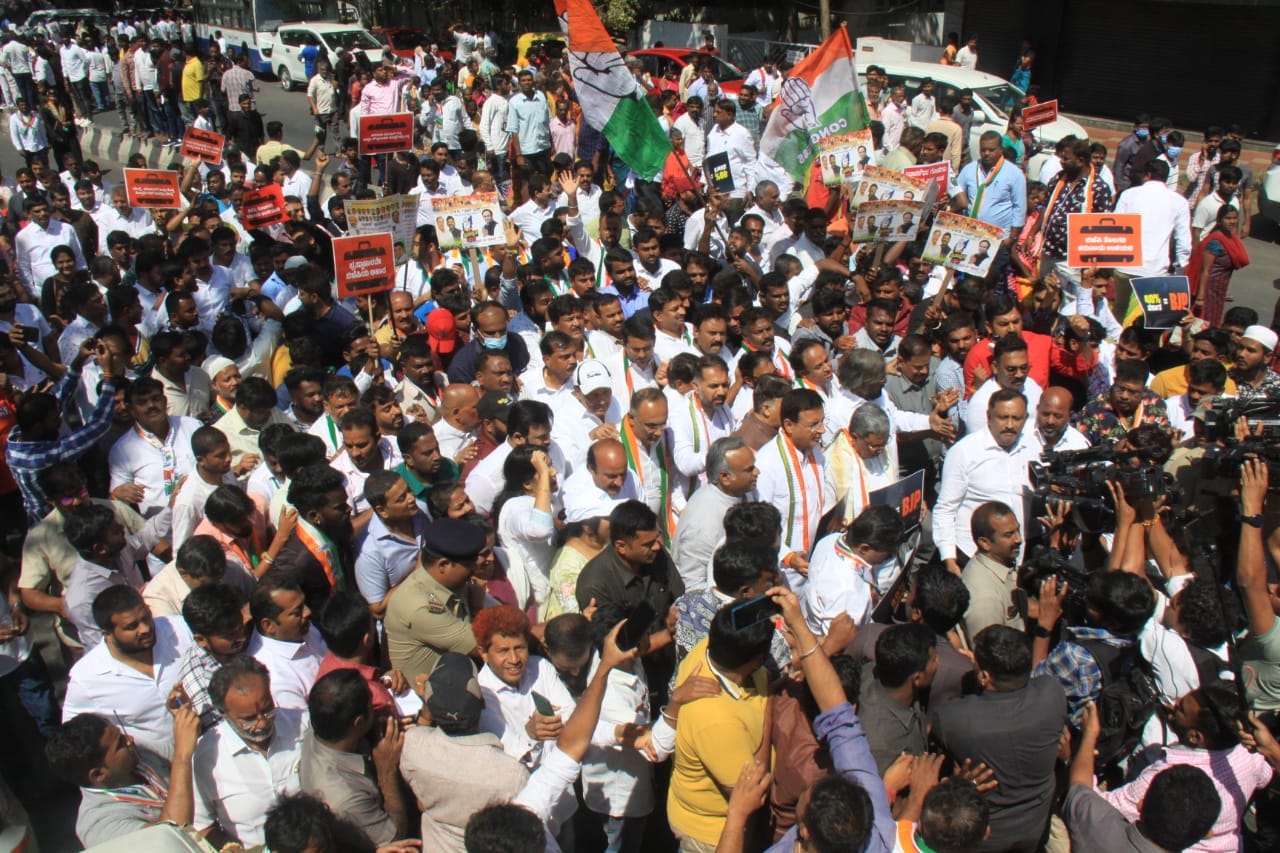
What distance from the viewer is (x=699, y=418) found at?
19.2 ft

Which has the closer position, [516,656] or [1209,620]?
[516,656]

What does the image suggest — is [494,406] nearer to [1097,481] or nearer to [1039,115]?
[1097,481]

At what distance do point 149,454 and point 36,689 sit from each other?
1.34 m

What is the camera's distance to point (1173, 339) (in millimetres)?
7535

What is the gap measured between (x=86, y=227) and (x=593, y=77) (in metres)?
5.42

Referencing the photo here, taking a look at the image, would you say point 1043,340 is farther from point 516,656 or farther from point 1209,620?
point 516,656

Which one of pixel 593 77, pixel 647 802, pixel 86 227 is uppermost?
pixel 593 77

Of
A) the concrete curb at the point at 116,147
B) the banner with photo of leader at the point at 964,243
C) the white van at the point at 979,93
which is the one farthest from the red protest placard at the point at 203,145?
the white van at the point at 979,93

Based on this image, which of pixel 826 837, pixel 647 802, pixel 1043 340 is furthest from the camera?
pixel 1043 340

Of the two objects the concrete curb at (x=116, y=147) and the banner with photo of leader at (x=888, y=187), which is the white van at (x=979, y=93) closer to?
the banner with photo of leader at (x=888, y=187)

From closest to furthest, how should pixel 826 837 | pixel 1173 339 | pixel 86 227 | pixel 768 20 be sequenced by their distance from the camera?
1. pixel 826 837
2. pixel 1173 339
3. pixel 86 227
4. pixel 768 20

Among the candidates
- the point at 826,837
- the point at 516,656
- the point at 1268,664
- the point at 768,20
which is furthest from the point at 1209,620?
the point at 768,20

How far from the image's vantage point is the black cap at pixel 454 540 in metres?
4.08

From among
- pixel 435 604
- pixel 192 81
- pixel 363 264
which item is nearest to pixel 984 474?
pixel 435 604
